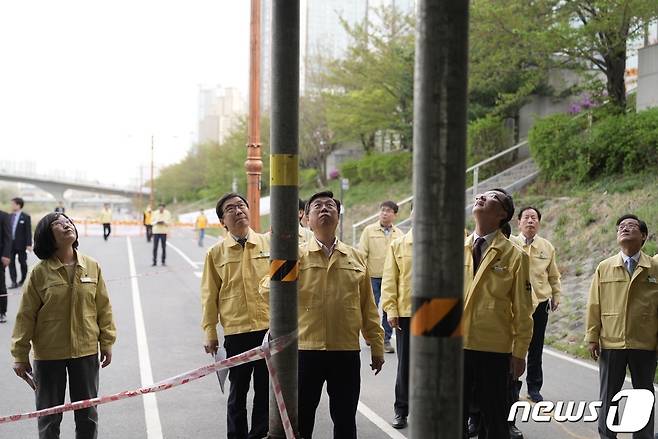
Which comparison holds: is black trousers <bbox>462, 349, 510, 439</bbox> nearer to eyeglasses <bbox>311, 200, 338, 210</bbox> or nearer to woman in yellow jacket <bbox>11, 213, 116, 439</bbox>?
eyeglasses <bbox>311, 200, 338, 210</bbox>

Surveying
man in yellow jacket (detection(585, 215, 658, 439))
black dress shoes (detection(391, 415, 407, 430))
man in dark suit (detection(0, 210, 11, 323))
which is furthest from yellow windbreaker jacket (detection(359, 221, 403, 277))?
man in dark suit (detection(0, 210, 11, 323))

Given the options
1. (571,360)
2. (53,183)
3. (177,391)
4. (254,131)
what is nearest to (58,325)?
(177,391)

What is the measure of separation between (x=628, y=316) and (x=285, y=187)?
2.83 meters

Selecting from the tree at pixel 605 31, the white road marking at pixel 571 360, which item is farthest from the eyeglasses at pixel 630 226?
the tree at pixel 605 31

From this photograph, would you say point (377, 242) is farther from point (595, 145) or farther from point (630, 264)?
point (595, 145)

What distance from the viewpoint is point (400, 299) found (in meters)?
6.23

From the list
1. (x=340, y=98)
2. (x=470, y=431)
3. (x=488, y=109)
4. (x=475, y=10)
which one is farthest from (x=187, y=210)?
(x=470, y=431)

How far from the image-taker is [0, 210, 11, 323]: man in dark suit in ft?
36.8

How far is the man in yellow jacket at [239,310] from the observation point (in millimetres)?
5539

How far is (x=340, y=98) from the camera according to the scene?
3306 centimetres

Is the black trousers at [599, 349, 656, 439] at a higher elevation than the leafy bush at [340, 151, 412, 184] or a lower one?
lower

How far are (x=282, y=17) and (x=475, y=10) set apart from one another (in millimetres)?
15151

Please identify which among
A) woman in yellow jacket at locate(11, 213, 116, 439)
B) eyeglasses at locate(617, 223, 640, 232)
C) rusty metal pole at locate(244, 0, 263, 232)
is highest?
rusty metal pole at locate(244, 0, 263, 232)

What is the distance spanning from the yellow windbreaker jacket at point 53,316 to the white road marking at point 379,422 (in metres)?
2.72
